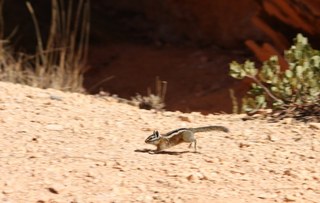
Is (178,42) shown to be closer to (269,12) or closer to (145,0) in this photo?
(145,0)

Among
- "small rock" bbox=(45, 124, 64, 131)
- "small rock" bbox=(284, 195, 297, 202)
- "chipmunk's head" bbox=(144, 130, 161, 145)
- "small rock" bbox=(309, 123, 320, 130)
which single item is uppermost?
"small rock" bbox=(309, 123, 320, 130)

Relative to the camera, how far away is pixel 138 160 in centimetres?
395

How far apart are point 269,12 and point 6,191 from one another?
4.64 m

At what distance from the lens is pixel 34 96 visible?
5.22 meters

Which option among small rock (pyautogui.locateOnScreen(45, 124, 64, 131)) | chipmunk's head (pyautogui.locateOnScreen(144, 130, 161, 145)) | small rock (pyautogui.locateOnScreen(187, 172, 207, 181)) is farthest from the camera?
small rock (pyautogui.locateOnScreen(45, 124, 64, 131))

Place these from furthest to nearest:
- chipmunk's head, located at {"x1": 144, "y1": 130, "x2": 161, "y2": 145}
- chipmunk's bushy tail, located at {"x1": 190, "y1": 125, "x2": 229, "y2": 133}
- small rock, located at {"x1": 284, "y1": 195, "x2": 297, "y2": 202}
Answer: chipmunk's bushy tail, located at {"x1": 190, "y1": 125, "x2": 229, "y2": 133} → chipmunk's head, located at {"x1": 144, "y1": 130, "x2": 161, "y2": 145} → small rock, located at {"x1": 284, "y1": 195, "x2": 297, "y2": 202}

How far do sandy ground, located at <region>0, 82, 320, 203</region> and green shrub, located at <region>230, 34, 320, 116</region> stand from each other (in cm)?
29

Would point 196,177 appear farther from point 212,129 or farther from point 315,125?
point 315,125

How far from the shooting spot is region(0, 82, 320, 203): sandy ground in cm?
362

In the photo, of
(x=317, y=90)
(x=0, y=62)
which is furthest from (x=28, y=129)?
(x=0, y=62)

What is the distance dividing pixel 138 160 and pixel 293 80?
1410 mm

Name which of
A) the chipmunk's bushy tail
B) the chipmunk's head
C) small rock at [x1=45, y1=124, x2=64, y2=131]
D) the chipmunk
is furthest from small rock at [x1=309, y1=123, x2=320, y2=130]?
small rock at [x1=45, y1=124, x2=64, y2=131]

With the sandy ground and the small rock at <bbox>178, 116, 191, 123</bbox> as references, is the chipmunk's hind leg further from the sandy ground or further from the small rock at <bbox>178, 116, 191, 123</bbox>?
the small rock at <bbox>178, 116, 191, 123</bbox>

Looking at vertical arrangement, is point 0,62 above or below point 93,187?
above
